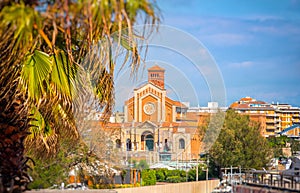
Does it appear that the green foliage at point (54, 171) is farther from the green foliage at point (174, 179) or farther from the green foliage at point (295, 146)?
the green foliage at point (295, 146)

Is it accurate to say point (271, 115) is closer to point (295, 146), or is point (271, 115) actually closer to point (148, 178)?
point (295, 146)

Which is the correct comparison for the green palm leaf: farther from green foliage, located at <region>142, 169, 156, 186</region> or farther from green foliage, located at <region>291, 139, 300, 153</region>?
green foliage, located at <region>291, 139, 300, 153</region>

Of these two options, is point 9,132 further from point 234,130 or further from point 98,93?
point 234,130

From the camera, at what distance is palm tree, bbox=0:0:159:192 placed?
7.55m

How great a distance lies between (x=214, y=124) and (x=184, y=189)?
1044 inches

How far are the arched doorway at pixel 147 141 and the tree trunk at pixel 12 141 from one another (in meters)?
61.5

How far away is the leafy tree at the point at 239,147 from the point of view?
61.6m

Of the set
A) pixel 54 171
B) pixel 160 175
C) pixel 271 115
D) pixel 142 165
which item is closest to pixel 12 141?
pixel 54 171

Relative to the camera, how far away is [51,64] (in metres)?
9.93

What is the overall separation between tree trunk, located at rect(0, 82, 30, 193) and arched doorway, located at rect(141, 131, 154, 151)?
202 feet

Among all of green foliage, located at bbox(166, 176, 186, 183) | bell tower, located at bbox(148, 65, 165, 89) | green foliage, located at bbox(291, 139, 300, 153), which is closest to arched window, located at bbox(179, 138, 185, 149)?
green foliage, located at bbox(166, 176, 186, 183)

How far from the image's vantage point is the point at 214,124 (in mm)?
67812

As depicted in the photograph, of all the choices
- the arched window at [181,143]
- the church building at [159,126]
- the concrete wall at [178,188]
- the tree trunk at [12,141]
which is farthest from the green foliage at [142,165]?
the tree trunk at [12,141]

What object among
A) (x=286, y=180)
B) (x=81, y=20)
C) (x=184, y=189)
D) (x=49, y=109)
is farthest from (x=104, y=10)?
(x=184, y=189)
